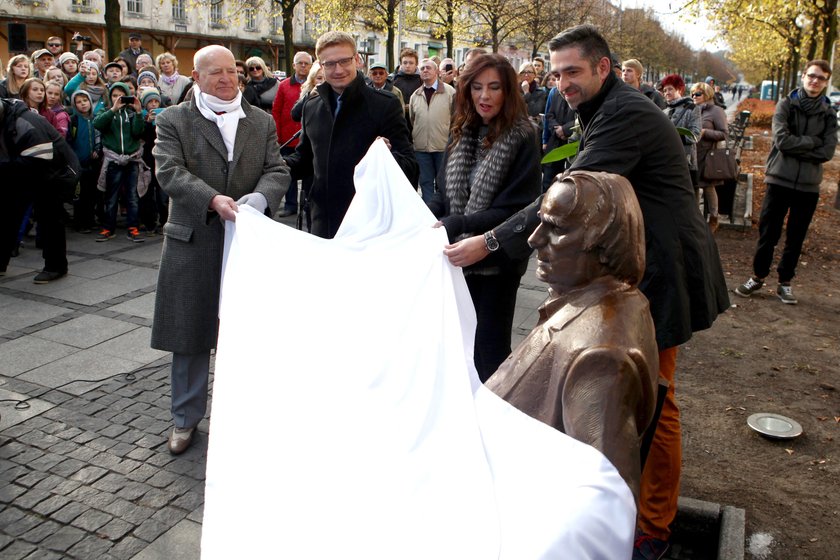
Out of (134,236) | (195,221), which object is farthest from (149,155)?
(195,221)

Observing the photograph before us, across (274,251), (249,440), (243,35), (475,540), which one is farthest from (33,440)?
(243,35)

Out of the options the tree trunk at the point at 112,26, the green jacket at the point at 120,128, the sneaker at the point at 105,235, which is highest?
the tree trunk at the point at 112,26

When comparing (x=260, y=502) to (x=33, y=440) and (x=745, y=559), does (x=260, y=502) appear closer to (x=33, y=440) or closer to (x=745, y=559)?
(x=745, y=559)

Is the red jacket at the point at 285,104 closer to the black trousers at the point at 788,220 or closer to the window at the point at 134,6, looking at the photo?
the black trousers at the point at 788,220

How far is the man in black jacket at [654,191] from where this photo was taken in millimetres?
3045

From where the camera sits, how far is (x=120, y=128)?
10.0 meters

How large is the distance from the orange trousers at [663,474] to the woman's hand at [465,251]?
88 cm

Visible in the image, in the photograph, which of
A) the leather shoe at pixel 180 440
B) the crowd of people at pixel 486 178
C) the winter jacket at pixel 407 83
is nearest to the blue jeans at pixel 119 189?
the crowd of people at pixel 486 178

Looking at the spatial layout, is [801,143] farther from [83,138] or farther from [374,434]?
[83,138]

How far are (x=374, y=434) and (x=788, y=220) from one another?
6733 millimetres

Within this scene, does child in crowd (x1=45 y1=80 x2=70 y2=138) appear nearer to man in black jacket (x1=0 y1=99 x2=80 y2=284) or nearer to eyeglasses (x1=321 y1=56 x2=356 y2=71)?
man in black jacket (x1=0 y1=99 x2=80 y2=284)

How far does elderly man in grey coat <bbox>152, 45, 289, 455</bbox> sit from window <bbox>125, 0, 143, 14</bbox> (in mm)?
43479

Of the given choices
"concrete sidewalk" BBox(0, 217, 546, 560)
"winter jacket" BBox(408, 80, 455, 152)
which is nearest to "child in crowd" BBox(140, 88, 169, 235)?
"concrete sidewalk" BBox(0, 217, 546, 560)

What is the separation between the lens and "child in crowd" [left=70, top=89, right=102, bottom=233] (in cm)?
1009
